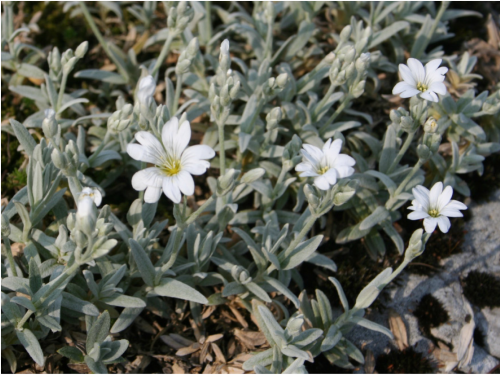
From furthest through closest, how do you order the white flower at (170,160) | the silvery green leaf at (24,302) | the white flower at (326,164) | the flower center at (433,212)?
the flower center at (433,212)
the silvery green leaf at (24,302)
the white flower at (326,164)
the white flower at (170,160)

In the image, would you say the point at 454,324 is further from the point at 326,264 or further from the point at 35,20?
the point at 35,20

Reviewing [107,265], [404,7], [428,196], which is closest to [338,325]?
[428,196]

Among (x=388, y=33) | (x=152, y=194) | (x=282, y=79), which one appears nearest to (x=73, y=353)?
(x=152, y=194)

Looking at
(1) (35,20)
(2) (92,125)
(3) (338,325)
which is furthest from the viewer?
(1) (35,20)

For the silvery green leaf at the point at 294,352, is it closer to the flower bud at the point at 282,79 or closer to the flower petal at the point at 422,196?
the flower petal at the point at 422,196

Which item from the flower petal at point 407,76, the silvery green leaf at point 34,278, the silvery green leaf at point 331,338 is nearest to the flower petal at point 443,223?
the flower petal at point 407,76

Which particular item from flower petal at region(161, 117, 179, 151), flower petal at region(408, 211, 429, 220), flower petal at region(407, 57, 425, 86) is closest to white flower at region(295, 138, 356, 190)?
flower petal at region(408, 211, 429, 220)

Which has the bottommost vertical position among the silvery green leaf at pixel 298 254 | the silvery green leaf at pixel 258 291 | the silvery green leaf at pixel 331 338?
the silvery green leaf at pixel 331 338
